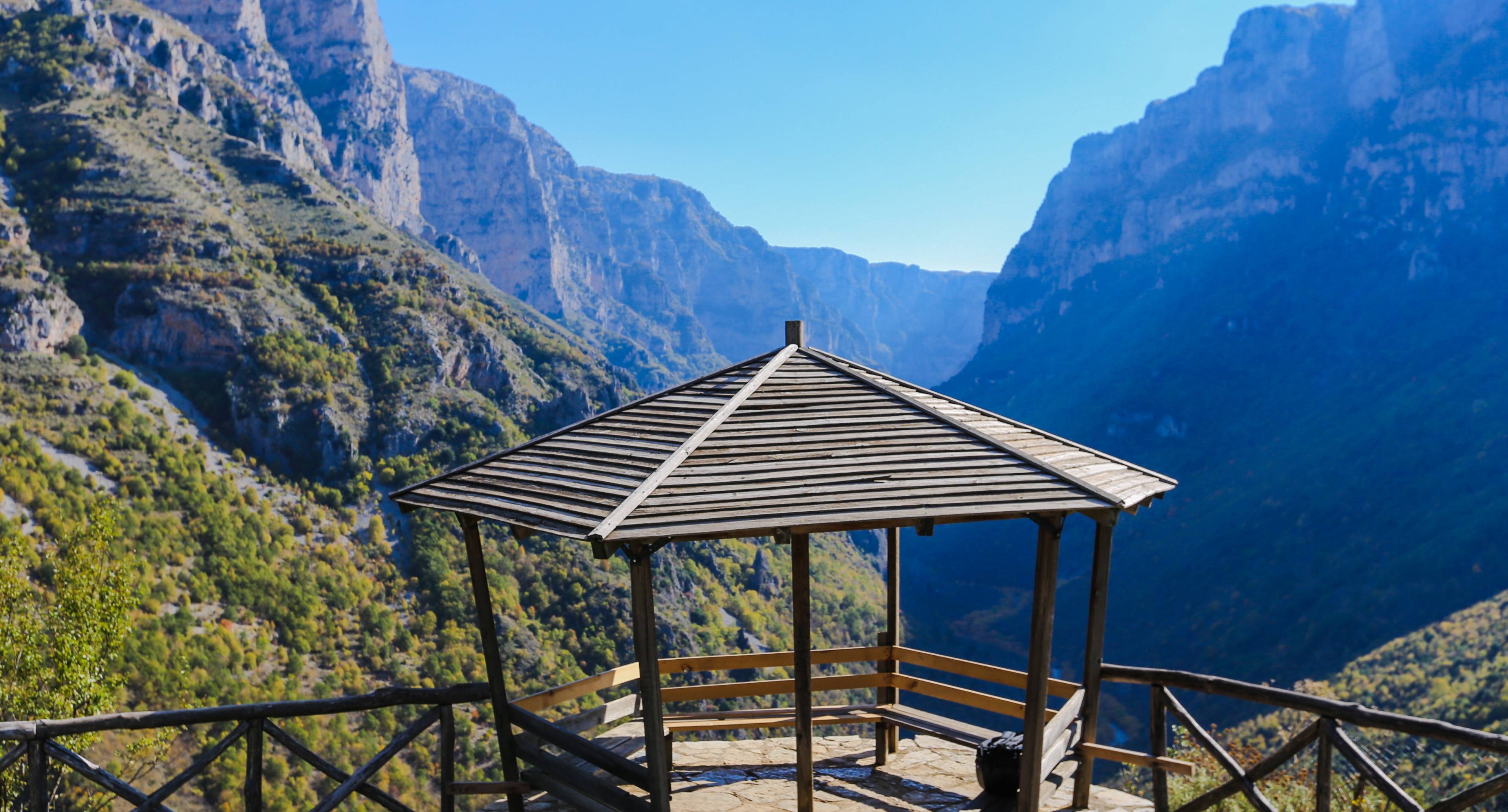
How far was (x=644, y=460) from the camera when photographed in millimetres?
5469

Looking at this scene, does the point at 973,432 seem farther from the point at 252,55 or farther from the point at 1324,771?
the point at 252,55

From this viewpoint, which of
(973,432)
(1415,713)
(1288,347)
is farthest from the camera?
(1288,347)

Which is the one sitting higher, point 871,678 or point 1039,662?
point 1039,662

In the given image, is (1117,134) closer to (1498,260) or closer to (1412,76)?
(1412,76)

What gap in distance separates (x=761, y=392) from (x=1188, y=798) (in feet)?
24.0

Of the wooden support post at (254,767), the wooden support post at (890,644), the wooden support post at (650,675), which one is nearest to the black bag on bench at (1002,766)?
the wooden support post at (890,644)

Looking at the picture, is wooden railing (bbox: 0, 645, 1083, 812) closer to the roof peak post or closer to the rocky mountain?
the roof peak post

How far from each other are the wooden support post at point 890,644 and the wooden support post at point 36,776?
18.8 feet

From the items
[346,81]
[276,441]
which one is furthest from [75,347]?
[346,81]

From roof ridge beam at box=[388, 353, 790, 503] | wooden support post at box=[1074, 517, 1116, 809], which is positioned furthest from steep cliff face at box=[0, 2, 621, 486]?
Answer: wooden support post at box=[1074, 517, 1116, 809]

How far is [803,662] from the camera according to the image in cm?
500

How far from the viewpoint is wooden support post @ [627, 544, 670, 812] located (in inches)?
189

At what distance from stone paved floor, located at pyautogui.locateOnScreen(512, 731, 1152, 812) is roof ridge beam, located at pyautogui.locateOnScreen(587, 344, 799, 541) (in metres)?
2.95

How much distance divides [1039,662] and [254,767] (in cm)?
488
